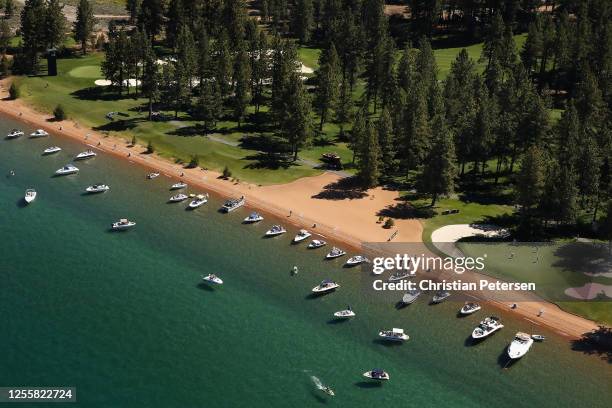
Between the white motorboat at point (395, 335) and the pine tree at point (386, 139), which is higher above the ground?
the pine tree at point (386, 139)

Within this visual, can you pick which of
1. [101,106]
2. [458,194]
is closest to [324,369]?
[458,194]

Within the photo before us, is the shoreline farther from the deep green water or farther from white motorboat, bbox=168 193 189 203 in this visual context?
white motorboat, bbox=168 193 189 203

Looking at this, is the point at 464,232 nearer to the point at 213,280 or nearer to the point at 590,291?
the point at 590,291

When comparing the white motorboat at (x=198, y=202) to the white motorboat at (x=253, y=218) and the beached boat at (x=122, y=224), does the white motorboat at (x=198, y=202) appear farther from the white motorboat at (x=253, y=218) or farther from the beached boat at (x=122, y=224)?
the beached boat at (x=122, y=224)

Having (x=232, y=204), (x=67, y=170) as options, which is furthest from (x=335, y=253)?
(x=67, y=170)

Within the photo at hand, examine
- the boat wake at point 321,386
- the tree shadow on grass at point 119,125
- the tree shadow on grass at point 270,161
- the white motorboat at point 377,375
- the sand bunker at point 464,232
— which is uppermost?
the tree shadow on grass at point 119,125

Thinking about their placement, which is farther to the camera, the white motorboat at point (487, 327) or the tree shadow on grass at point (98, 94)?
the tree shadow on grass at point (98, 94)

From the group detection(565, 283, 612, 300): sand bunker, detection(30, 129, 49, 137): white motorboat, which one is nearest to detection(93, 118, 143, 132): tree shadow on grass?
detection(30, 129, 49, 137): white motorboat

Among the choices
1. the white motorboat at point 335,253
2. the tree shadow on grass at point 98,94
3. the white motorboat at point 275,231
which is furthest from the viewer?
the tree shadow on grass at point 98,94

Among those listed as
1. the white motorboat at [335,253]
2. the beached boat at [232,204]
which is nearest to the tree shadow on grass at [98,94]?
the beached boat at [232,204]
